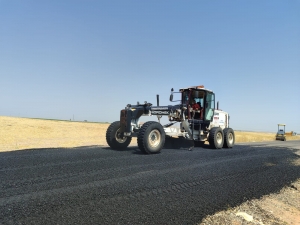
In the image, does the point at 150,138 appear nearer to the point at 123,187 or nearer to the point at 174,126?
the point at 174,126

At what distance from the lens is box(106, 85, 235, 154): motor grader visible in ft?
27.8

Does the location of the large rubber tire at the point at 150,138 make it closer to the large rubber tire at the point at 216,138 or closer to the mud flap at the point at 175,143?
the mud flap at the point at 175,143

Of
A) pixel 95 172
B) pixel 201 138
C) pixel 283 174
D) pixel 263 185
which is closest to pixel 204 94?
pixel 201 138

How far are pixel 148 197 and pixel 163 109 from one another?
20.4ft

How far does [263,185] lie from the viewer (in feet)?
17.1

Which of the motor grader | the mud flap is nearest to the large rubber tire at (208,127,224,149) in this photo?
the motor grader

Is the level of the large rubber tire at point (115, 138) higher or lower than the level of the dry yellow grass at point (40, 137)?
higher

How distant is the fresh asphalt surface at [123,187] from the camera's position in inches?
125

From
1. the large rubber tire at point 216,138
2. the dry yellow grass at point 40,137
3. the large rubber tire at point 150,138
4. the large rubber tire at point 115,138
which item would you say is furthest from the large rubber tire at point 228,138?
the dry yellow grass at point 40,137

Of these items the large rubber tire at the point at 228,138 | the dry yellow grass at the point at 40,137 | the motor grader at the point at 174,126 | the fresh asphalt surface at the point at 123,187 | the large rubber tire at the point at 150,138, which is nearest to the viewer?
the fresh asphalt surface at the point at 123,187

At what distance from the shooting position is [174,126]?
10.0m

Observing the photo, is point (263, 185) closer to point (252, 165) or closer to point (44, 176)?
point (252, 165)

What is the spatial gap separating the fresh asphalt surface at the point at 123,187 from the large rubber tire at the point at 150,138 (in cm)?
103

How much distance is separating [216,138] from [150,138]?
4199mm
